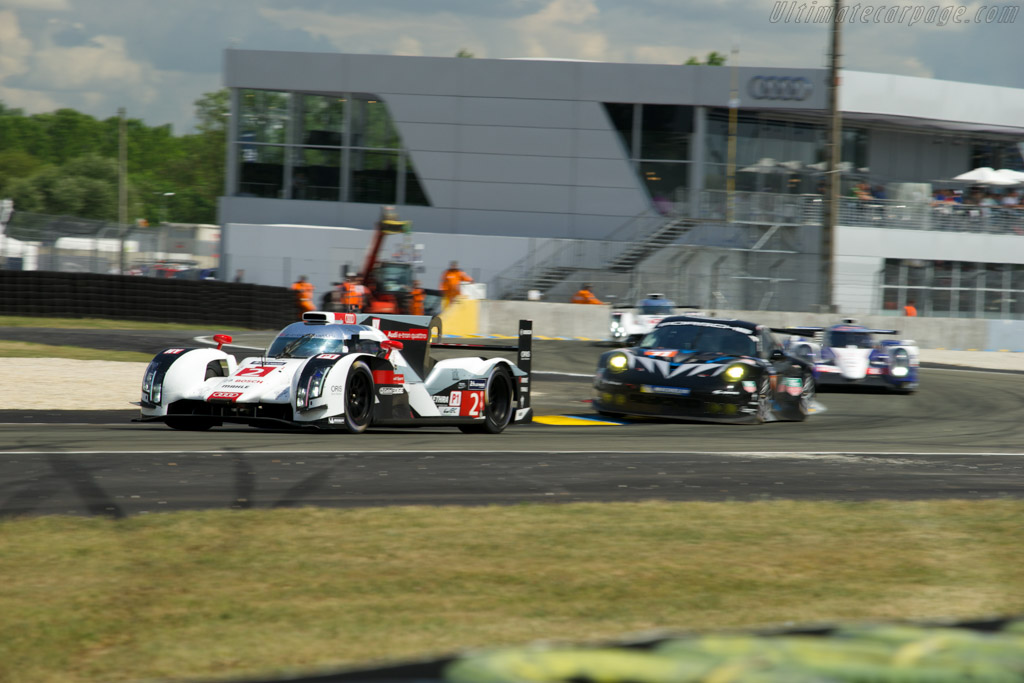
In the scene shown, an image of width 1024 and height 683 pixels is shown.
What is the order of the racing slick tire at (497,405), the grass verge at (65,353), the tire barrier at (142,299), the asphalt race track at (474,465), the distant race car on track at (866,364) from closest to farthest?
the asphalt race track at (474,465) < the racing slick tire at (497,405) < the grass verge at (65,353) < the distant race car on track at (866,364) < the tire barrier at (142,299)

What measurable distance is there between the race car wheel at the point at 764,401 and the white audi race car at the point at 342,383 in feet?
9.16

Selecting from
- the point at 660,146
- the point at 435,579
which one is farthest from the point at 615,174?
the point at 435,579

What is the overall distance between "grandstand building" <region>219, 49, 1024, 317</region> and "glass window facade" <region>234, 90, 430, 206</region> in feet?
0.21

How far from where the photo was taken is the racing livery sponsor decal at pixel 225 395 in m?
10.4

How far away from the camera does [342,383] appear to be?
10.6m

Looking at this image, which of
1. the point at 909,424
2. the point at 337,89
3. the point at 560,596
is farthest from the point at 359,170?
the point at 560,596

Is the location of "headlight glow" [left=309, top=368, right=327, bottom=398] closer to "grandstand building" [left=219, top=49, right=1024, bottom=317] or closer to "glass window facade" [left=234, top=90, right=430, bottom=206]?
"grandstand building" [left=219, top=49, right=1024, bottom=317]

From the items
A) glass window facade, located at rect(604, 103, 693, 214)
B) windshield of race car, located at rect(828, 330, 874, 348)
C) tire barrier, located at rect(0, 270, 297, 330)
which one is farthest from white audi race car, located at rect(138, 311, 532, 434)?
glass window facade, located at rect(604, 103, 693, 214)

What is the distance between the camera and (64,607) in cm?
426

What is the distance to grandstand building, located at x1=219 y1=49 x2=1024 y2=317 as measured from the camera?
36.0m

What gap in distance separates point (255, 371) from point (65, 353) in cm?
963

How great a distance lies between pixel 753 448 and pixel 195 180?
118 metres

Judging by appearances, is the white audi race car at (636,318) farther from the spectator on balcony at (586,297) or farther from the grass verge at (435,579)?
the grass verge at (435,579)

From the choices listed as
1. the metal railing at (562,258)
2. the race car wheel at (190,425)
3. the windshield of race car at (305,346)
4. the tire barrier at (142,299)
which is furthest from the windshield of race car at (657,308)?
the race car wheel at (190,425)
